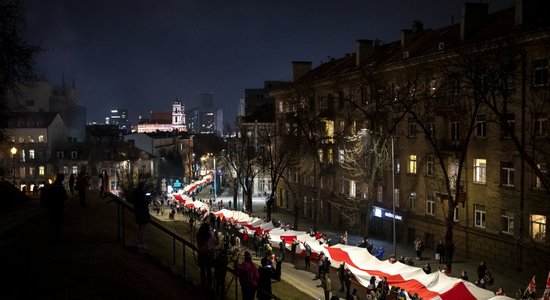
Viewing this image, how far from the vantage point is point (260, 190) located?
3821 inches

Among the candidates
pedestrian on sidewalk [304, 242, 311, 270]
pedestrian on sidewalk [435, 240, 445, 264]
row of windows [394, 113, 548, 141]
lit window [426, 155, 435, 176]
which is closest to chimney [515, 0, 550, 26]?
row of windows [394, 113, 548, 141]

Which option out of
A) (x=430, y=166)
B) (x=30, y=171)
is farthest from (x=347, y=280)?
(x=30, y=171)

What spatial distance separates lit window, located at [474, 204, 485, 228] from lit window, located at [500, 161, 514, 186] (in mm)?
2633

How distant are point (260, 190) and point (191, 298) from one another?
82.7 meters

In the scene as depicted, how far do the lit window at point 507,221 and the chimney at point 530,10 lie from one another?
11.9m

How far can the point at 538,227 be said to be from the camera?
3306 centimetres

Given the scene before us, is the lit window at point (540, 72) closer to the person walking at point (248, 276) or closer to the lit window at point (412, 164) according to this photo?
the lit window at point (412, 164)

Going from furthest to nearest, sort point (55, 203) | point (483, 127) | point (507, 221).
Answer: point (483, 127) < point (507, 221) < point (55, 203)

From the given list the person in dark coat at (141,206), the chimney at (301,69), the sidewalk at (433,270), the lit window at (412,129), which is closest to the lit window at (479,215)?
the sidewalk at (433,270)

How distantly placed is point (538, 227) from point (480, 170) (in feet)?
19.9

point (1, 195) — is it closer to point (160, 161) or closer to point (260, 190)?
point (260, 190)

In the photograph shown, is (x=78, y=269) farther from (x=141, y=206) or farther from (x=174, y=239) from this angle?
(x=174, y=239)

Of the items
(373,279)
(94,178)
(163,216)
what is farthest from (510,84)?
(94,178)

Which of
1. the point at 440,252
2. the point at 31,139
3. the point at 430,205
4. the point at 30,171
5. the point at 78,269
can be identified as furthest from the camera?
the point at 31,139
